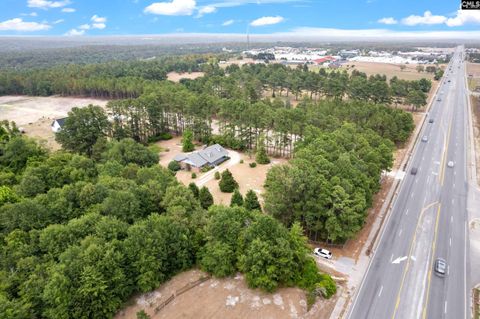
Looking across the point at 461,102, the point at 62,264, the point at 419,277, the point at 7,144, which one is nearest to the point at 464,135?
the point at 461,102

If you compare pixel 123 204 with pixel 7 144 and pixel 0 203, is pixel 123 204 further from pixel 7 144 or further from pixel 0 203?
pixel 7 144

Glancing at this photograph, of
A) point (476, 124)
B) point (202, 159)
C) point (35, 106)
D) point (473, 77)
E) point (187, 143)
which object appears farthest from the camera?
point (473, 77)

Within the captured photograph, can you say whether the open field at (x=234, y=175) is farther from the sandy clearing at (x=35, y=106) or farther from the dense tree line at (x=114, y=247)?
the sandy clearing at (x=35, y=106)

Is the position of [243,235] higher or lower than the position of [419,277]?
higher

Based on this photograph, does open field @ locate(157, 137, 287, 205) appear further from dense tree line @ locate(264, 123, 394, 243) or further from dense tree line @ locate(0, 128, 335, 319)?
dense tree line @ locate(0, 128, 335, 319)

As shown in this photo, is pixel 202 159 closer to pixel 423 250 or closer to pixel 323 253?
pixel 323 253

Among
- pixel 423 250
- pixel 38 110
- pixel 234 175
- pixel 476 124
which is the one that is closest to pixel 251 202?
pixel 234 175

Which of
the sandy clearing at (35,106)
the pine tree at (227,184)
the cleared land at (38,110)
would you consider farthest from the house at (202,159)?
the sandy clearing at (35,106)

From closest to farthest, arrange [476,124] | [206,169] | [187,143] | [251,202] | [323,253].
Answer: [323,253], [251,202], [206,169], [187,143], [476,124]
